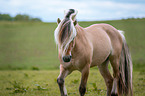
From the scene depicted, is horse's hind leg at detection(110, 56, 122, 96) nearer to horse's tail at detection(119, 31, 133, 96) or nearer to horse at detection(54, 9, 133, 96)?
horse at detection(54, 9, 133, 96)

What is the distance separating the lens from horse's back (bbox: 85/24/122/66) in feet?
16.0

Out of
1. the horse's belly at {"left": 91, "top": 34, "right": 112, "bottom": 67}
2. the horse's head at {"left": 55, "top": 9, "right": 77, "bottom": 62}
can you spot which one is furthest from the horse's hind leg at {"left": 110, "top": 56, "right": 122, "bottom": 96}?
the horse's head at {"left": 55, "top": 9, "right": 77, "bottom": 62}

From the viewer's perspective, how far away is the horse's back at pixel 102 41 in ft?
16.0

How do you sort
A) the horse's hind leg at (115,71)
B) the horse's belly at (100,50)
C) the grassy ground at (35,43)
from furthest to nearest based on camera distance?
the grassy ground at (35,43)
the horse's hind leg at (115,71)
the horse's belly at (100,50)

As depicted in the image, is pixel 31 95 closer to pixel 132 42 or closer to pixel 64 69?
pixel 64 69

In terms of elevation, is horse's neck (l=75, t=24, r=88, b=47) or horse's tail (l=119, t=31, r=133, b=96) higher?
horse's neck (l=75, t=24, r=88, b=47)

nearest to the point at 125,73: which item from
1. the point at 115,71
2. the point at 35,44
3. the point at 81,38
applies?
the point at 115,71

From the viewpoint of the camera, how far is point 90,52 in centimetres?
450

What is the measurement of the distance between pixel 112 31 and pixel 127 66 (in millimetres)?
1193

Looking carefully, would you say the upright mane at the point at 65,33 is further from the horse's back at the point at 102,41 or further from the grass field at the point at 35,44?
the grass field at the point at 35,44

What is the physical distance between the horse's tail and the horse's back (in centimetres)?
36

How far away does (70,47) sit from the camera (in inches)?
159

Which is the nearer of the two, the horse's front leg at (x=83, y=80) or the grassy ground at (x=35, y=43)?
the horse's front leg at (x=83, y=80)

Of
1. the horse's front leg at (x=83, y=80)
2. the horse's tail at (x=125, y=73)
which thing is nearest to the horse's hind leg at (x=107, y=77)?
the horse's tail at (x=125, y=73)
